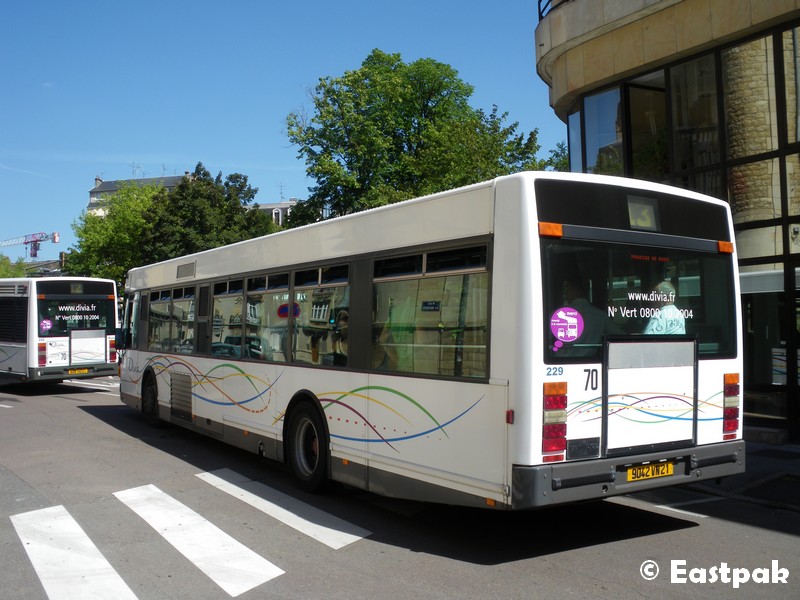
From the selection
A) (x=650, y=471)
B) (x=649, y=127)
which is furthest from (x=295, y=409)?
(x=649, y=127)

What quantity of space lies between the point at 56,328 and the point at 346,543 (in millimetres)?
16425

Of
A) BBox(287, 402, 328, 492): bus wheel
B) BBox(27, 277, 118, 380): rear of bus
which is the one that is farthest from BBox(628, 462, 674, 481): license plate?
BBox(27, 277, 118, 380): rear of bus

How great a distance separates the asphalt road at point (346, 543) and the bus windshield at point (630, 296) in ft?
5.35

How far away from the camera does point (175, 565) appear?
5.80m

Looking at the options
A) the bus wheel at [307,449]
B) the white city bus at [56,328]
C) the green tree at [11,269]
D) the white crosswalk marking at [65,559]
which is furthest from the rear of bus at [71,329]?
the green tree at [11,269]

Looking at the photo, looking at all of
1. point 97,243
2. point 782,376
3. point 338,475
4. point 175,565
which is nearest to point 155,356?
point 338,475

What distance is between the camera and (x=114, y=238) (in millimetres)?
53531

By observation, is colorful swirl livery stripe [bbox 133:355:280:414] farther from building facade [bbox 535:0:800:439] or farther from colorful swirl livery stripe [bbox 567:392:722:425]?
building facade [bbox 535:0:800:439]

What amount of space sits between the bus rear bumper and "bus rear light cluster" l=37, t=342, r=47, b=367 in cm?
1779

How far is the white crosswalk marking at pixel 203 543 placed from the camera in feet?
18.0

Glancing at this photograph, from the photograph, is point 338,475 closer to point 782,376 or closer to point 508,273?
point 508,273

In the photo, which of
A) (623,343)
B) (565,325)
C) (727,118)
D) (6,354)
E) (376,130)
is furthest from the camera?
(376,130)

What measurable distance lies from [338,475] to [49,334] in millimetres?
15196

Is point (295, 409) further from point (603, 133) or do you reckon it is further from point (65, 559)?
point (603, 133)
